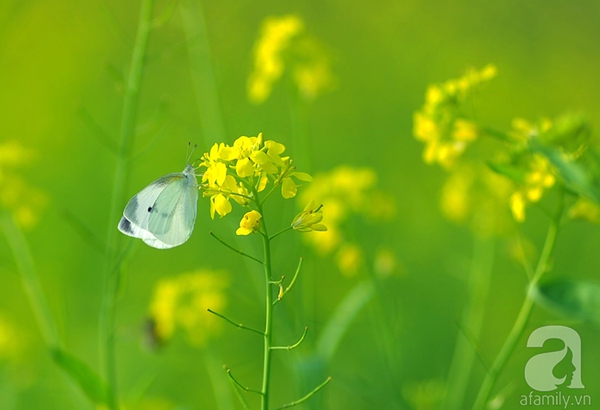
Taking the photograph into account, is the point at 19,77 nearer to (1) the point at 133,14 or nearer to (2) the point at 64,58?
(2) the point at 64,58

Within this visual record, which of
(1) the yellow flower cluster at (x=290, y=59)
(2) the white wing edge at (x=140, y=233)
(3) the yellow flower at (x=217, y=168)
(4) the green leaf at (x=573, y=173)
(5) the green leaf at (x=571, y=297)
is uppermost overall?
(1) the yellow flower cluster at (x=290, y=59)

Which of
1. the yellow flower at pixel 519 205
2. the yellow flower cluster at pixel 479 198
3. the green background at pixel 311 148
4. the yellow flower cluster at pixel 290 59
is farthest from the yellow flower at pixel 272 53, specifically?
the yellow flower at pixel 519 205

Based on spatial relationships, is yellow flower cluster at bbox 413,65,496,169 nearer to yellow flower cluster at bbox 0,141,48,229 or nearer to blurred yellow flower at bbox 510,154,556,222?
blurred yellow flower at bbox 510,154,556,222

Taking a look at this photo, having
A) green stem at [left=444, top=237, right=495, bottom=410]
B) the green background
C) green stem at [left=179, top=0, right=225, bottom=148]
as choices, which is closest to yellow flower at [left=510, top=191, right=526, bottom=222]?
green stem at [left=444, top=237, right=495, bottom=410]

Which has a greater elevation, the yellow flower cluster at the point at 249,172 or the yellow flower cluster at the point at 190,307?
the yellow flower cluster at the point at 190,307

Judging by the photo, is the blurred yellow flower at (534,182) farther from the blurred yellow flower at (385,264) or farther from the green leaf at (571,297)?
the blurred yellow flower at (385,264)

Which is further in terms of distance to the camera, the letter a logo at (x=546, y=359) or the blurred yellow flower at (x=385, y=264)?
the blurred yellow flower at (x=385, y=264)

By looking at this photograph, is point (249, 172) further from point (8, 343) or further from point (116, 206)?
point (8, 343)

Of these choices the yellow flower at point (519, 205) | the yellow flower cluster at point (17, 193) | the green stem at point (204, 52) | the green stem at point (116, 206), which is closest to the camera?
the yellow flower at point (519, 205)
